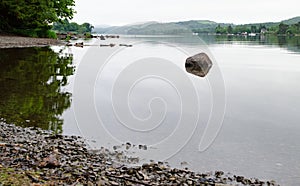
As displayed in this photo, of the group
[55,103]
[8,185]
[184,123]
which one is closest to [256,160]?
[184,123]

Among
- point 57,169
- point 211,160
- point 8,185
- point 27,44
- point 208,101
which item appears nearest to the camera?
point 8,185

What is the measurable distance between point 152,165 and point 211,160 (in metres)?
1.78

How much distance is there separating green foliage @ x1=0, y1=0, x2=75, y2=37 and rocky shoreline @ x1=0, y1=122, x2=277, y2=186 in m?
47.7

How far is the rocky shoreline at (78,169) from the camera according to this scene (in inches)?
270

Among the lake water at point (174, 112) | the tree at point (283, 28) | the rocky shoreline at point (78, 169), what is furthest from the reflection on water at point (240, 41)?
the tree at point (283, 28)

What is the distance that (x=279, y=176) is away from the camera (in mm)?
8180

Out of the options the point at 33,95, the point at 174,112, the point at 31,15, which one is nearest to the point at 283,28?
the point at 31,15

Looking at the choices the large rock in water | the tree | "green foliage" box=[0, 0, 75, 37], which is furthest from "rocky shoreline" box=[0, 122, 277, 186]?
the tree

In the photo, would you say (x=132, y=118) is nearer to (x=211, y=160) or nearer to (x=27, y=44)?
(x=211, y=160)

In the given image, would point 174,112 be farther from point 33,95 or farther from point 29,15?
point 29,15

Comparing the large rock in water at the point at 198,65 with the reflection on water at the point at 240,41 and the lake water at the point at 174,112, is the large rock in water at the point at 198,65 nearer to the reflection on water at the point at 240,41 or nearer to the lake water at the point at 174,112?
the lake water at the point at 174,112

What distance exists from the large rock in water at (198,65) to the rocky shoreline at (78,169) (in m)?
17.4

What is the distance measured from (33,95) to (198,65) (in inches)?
561

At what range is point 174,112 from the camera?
14.2m
